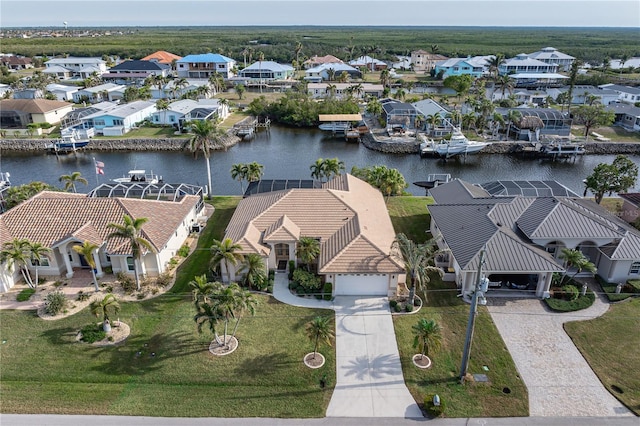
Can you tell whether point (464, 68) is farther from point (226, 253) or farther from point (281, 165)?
point (226, 253)

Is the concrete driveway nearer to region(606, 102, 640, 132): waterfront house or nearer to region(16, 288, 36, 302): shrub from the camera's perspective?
region(16, 288, 36, 302): shrub

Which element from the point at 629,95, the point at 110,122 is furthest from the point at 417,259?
the point at 629,95

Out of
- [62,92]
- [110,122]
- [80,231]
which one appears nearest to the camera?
[80,231]

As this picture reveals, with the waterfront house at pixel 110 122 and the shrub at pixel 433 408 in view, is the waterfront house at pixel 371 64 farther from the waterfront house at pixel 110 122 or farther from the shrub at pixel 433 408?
the shrub at pixel 433 408

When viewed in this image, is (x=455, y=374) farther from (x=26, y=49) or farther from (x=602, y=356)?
(x=26, y=49)

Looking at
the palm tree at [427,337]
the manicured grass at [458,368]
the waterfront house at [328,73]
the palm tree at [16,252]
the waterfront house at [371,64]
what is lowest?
the manicured grass at [458,368]

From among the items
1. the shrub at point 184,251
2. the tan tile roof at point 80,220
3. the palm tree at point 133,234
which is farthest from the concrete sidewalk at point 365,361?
the tan tile roof at point 80,220

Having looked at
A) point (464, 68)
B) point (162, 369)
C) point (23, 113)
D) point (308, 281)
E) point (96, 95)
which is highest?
point (464, 68)
